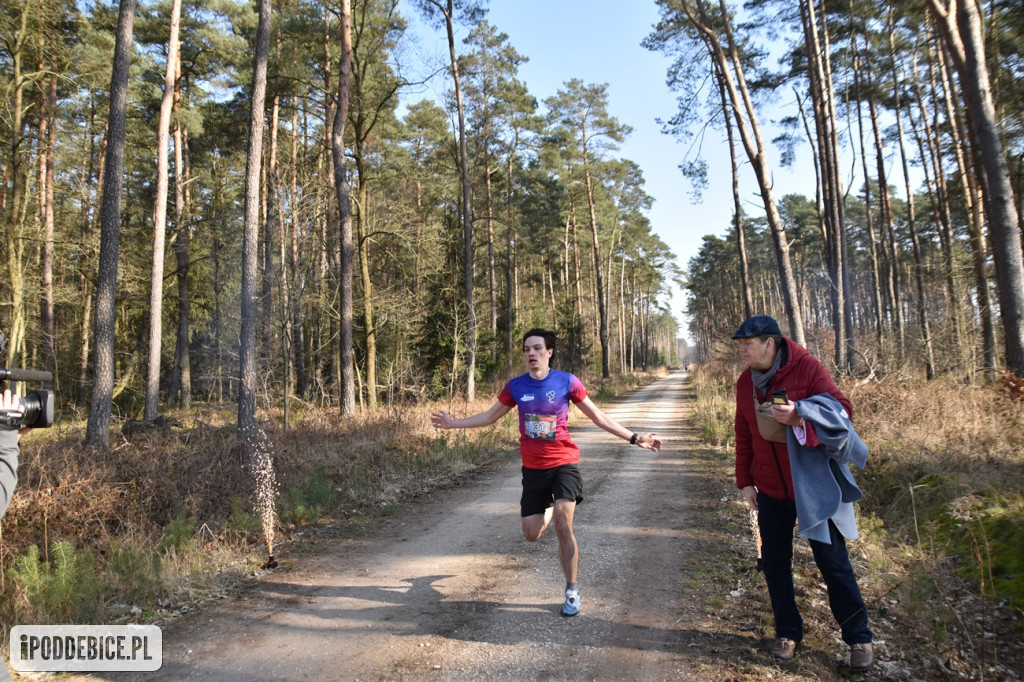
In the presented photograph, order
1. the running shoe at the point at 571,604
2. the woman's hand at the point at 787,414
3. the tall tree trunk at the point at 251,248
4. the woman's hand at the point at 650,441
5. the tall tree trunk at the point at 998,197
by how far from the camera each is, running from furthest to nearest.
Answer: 1. the tall tree trunk at the point at 251,248
2. the tall tree trunk at the point at 998,197
3. the running shoe at the point at 571,604
4. the woman's hand at the point at 650,441
5. the woman's hand at the point at 787,414

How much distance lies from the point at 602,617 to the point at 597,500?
376 cm

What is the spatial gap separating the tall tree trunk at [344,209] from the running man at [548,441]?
10.6 m

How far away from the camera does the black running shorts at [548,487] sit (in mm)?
4113

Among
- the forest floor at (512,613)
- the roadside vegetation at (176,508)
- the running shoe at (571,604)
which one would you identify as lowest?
the forest floor at (512,613)

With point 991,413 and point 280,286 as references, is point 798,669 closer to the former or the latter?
point 991,413

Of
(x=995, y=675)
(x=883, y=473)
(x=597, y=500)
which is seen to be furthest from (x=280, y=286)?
(x=995, y=675)

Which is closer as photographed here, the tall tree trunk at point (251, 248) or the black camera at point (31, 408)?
the black camera at point (31, 408)

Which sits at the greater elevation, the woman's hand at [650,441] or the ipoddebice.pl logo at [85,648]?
the woman's hand at [650,441]

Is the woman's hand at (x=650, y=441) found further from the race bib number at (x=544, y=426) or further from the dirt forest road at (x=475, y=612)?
the dirt forest road at (x=475, y=612)

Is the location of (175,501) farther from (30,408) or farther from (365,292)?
(365,292)

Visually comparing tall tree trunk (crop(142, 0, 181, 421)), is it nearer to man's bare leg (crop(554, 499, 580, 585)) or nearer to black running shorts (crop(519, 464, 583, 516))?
black running shorts (crop(519, 464, 583, 516))

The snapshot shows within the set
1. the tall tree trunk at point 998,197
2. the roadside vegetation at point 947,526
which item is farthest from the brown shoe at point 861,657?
the tall tree trunk at point 998,197

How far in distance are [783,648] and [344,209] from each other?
540 inches

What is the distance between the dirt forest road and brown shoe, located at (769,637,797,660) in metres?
0.17
